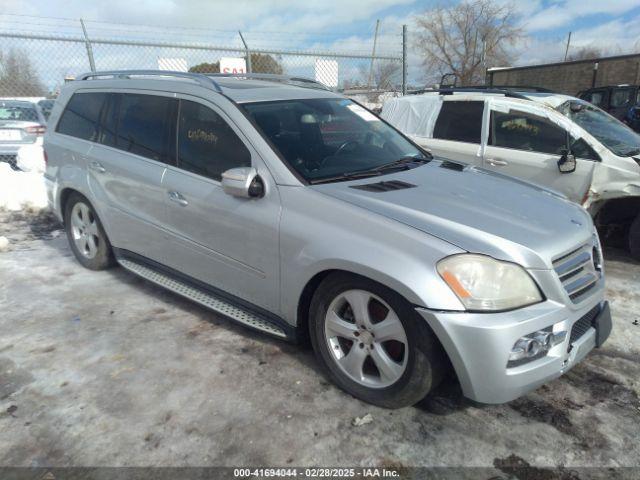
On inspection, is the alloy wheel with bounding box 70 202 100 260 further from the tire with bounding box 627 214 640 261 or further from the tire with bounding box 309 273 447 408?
the tire with bounding box 627 214 640 261

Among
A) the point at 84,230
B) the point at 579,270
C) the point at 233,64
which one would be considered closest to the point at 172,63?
the point at 233,64

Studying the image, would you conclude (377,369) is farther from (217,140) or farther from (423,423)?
(217,140)

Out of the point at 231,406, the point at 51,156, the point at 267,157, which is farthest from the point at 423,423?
the point at 51,156

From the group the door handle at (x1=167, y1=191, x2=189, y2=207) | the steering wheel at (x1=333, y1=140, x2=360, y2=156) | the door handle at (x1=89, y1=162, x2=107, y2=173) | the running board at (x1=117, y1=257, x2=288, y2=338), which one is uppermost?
the steering wheel at (x1=333, y1=140, x2=360, y2=156)

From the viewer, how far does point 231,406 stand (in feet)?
9.43

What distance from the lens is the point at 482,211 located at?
2807 mm

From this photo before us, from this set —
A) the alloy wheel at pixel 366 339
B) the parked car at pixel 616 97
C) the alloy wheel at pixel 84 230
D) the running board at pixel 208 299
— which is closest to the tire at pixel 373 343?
the alloy wheel at pixel 366 339

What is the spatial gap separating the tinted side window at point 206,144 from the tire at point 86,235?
60.7 inches

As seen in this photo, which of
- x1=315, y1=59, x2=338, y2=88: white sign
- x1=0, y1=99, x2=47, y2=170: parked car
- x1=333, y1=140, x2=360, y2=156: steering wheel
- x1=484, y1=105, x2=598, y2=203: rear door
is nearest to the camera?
x1=333, y1=140, x2=360, y2=156: steering wheel

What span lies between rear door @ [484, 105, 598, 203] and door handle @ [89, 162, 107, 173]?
4032 millimetres

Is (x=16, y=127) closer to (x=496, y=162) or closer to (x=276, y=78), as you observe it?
(x=276, y=78)

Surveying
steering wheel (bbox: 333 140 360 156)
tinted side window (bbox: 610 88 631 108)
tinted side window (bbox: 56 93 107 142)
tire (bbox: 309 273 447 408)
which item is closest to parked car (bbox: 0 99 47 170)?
tinted side window (bbox: 56 93 107 142)

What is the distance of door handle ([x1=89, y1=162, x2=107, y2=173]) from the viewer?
436cm

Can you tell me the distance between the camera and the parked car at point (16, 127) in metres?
9.32
